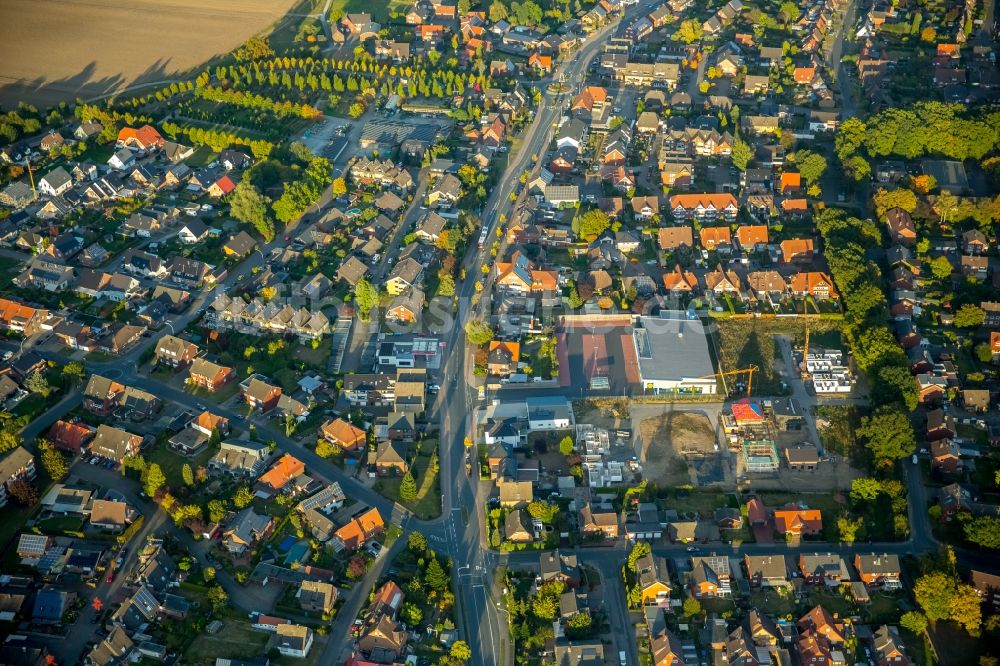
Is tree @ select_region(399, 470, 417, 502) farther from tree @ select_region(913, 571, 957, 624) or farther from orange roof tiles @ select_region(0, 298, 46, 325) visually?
orange roof tiles @ select_region(0, 298, 46, 325)

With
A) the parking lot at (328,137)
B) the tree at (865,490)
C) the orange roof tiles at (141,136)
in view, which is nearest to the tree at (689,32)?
the parking lot at (328,137)

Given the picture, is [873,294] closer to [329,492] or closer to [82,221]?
[329,492]

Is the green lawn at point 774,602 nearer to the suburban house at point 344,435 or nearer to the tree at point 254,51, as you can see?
the suburban house at point 344,435

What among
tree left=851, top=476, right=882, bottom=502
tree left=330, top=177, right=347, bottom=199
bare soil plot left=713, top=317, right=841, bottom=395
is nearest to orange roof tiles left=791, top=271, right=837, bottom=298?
bare soil plot left=713, top=317, right=841, bottom=395

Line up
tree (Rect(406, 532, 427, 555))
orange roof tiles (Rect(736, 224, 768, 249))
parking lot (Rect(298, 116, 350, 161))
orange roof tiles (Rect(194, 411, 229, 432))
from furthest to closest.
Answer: parking lot (Rect(298, 116, 350, 161))
orange roof tiles (Rect(736, 224, 768, 249))
orange roof tiles (Rect(194, 411, 229, 432))
tree (Rect(406, 532, 427, 555))

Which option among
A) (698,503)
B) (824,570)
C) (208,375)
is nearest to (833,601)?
(824,570)
